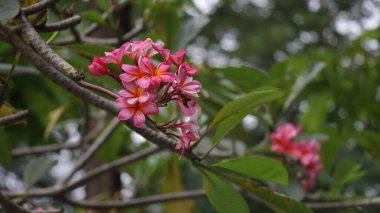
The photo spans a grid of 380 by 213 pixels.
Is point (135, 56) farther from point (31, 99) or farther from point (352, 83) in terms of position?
point (352, 83)

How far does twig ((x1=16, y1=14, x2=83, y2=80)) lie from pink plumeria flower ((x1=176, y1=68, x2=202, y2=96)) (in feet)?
0.43

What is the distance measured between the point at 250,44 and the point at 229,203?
4.84 m

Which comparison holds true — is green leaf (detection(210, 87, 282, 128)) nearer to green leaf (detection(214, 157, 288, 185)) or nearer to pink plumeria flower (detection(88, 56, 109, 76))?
green leaf (detection(214, 157, 288, 185))

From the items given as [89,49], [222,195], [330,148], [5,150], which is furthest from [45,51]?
[330,148]

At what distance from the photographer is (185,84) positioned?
766mm

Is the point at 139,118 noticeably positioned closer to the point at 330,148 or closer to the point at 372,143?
the point at 330,148

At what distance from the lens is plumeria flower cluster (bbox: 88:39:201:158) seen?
738 millimetres

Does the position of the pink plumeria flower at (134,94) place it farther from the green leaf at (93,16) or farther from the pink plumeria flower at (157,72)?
the green leaf at (93,16)

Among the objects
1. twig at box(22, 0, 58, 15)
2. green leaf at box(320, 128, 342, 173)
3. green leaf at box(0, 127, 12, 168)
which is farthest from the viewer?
green leaf at box(320, 128, 342, 173)

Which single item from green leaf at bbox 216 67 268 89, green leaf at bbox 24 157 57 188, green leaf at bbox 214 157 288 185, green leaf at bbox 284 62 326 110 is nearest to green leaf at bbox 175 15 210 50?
green leaf at bbox 216 67 268 89

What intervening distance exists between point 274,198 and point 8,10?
533mm

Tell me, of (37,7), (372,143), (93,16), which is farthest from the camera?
(372,143)

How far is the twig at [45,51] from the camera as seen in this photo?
698 mm

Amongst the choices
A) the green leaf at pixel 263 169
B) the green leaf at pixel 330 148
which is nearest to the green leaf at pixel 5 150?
the green leaf at pixel 263 169
